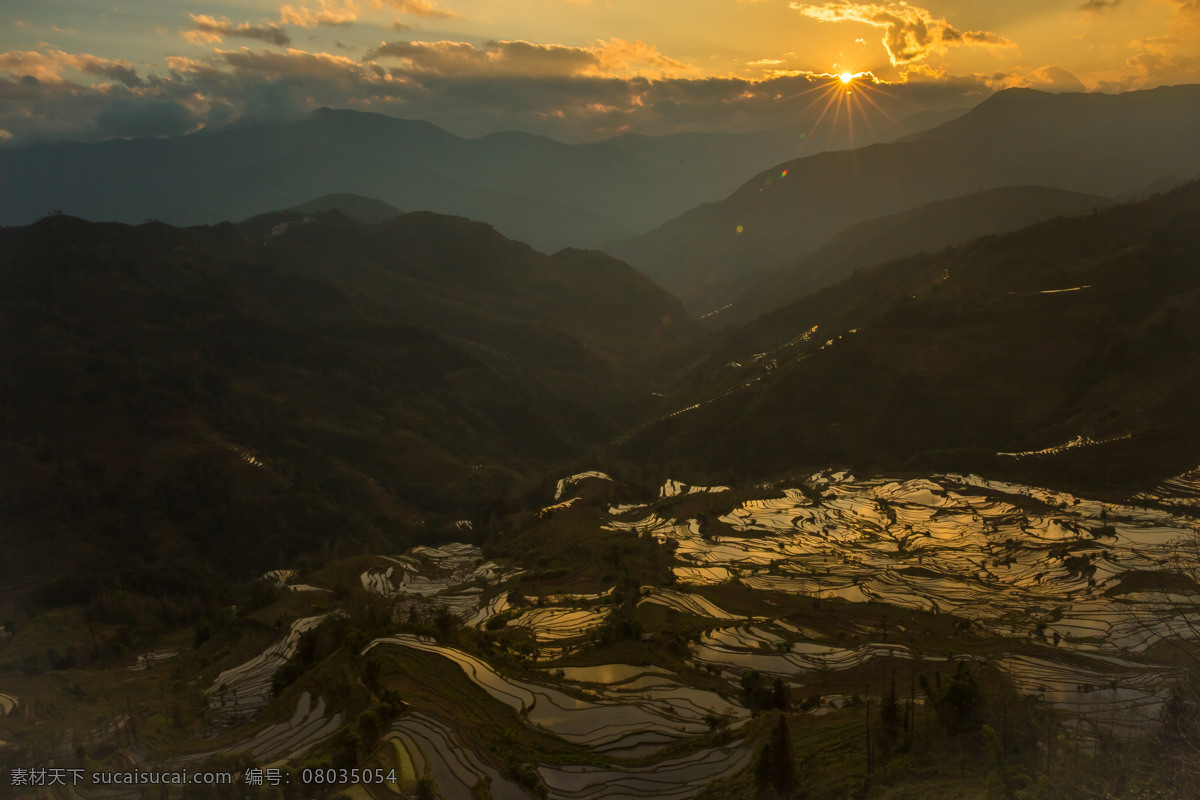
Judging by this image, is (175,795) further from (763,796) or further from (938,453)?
(938,453)

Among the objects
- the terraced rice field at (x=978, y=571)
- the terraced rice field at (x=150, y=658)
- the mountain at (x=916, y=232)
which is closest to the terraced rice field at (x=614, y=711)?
the terraced rice field at (x=978, y=571)

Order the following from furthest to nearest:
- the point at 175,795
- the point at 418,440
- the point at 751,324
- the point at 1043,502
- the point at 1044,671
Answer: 1. the point at 751,324
2. the point at 418,440
3. the point at 1043,502
4. the point at 1044,671
5. the point at 175,795

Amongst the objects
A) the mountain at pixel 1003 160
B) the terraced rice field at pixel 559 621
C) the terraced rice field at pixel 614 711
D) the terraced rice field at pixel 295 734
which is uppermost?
the mountain at pixel 1003 160

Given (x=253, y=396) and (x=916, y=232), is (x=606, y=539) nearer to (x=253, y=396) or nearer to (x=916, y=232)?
(x=253, y=396)

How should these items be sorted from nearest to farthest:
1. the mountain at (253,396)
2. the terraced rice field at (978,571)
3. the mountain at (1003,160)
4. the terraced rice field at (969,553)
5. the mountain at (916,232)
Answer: the terraced rice field at (978,571) → the terraced rice field at (969,553) → the mountain at (253,396) → the mountain at (916,232) → the mountain at (1003,160)

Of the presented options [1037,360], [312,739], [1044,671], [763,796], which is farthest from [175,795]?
[1037,360]

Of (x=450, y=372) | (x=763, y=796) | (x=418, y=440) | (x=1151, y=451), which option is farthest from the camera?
(x=450, y=372)

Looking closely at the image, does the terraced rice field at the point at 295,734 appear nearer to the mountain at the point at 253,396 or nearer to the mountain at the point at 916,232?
the mountain at the point at 253,396
